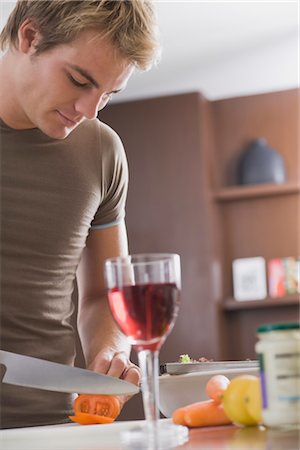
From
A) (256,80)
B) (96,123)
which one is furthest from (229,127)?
(96,123)

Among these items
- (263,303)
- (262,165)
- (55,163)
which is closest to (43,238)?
(55,163)

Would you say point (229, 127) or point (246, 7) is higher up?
point (246, 7)

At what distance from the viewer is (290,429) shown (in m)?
0.78

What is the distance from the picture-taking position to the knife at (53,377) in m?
0.96

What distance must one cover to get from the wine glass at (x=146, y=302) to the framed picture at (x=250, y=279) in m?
4.15

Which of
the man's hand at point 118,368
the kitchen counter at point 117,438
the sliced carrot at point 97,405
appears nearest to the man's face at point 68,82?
the man's hand at point 118,368

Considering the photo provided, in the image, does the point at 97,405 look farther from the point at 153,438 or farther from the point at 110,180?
the point at 110,180

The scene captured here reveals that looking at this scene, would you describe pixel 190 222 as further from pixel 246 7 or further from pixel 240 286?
pixel 246 7

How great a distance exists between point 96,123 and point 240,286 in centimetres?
338

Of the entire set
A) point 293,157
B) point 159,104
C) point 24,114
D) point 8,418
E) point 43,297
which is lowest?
point 8,418

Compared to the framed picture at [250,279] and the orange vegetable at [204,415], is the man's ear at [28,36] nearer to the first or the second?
the orange vegetable at [204,415]

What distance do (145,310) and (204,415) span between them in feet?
0.55

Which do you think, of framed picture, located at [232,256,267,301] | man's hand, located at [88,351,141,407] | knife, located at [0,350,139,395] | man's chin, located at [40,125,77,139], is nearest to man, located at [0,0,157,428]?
man's chin, located at [40,125,77,139]

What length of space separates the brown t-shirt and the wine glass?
0.74 metres
